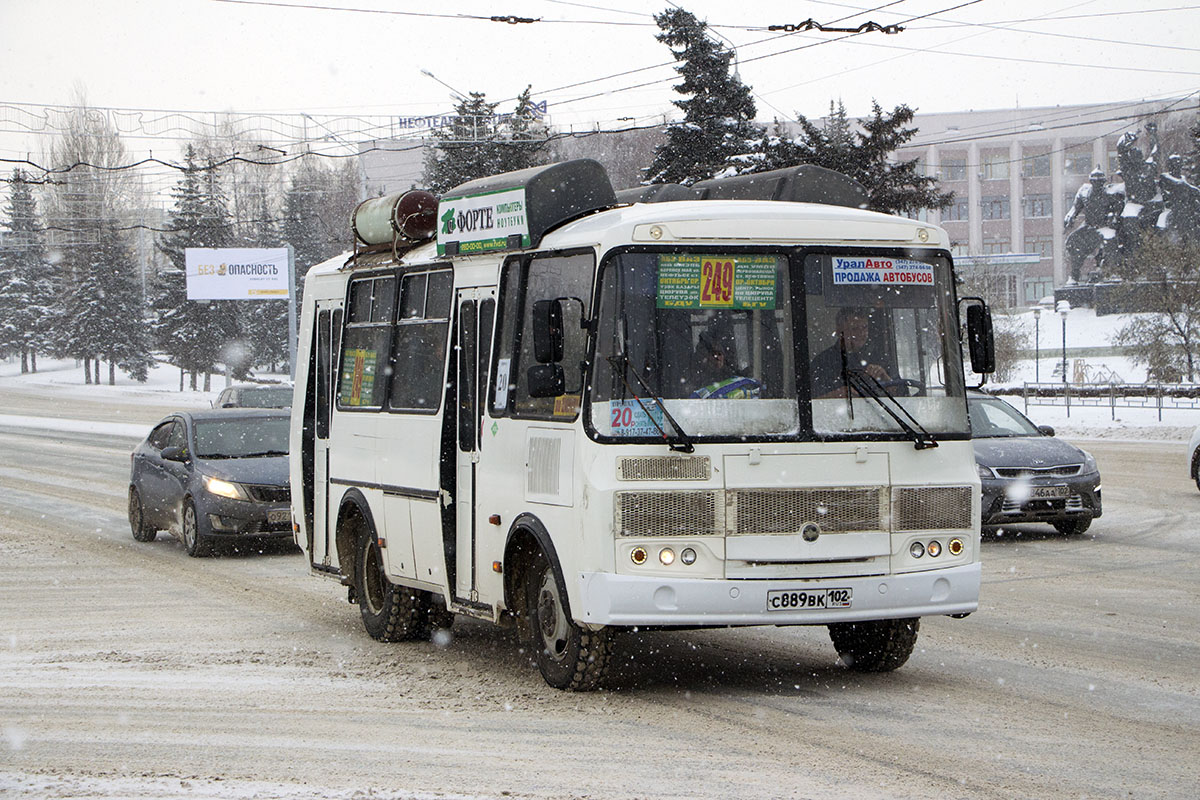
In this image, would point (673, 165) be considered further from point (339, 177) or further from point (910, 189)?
point (339, 177)

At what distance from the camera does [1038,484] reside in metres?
16.4

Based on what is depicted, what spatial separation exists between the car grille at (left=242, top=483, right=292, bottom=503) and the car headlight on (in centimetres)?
7

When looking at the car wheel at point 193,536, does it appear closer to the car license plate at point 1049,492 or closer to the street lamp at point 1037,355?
the car license plate at point 1049,492

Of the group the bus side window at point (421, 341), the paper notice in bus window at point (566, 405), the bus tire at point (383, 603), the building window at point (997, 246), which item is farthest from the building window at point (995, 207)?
the paper notice in bus window at point (566, 405)

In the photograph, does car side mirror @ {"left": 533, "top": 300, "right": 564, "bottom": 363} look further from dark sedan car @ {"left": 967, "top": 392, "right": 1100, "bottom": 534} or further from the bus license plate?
dark sedan car @ {"left": 967, "top": 392, "right": 1100, "bottom": 534}

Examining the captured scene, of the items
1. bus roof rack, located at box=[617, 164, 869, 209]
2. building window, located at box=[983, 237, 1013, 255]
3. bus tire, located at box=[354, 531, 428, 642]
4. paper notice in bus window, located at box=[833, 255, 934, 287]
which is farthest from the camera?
building window, located at box=[983, 237, 1013, 255]

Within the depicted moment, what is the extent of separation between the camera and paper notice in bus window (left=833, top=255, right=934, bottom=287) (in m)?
8.41

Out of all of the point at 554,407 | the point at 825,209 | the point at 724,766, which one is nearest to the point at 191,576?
the point at 554,407

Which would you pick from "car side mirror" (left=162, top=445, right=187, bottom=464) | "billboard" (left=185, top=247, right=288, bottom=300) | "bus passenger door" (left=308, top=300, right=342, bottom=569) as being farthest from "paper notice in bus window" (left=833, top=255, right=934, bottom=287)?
"billboard" (left=185, top=247, right=288, bottom=300)

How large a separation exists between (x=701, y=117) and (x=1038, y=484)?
78.9 ft

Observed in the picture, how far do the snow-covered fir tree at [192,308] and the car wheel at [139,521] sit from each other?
58.9 metres

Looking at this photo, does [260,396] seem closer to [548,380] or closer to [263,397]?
[263,397]

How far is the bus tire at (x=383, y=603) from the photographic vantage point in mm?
10695

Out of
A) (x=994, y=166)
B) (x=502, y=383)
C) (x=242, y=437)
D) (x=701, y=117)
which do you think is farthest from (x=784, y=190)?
(x=994, y=166)
